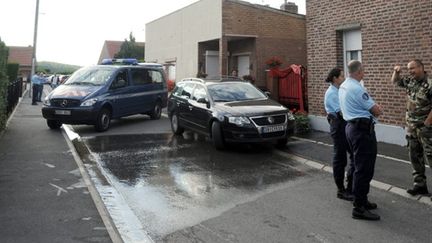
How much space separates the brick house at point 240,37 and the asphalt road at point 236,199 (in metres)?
8.75

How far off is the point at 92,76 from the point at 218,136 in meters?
6.01

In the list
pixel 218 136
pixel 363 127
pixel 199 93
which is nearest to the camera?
pixel 363 127

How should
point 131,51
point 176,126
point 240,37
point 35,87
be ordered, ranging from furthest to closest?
1. point 131,51
2. point 35,87
3. point 240,37
4. point 176,126

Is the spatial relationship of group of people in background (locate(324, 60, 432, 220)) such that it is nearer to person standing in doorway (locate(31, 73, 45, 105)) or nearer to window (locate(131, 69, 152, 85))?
window (locate(131, 69, 152, 85))

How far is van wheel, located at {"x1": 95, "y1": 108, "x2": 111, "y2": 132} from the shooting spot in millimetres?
13594

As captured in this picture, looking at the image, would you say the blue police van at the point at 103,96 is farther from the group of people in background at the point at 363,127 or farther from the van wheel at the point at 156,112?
the group of people in background at the point at 363,127

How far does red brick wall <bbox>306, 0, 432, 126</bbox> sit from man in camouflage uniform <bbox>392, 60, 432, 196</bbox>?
368cm

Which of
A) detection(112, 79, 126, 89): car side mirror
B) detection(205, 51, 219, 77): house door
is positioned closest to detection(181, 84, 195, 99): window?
detection(112, 79, 126, 89): car side mirror

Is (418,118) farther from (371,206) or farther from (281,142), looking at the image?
(281,142)

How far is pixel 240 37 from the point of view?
63.1ft

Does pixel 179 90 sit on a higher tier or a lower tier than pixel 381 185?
higher

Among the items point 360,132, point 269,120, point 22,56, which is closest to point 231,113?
point 269,120

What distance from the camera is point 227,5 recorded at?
18.6 meters

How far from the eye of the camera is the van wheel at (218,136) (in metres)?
10.3
